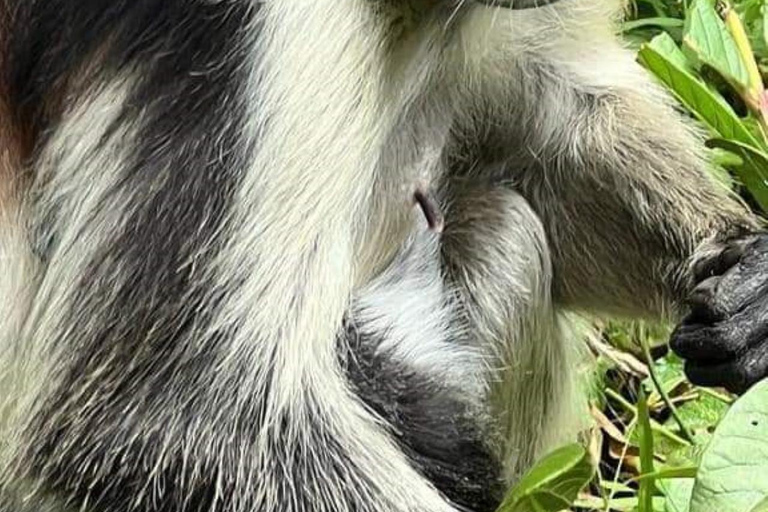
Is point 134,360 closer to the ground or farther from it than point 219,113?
closer to the ground

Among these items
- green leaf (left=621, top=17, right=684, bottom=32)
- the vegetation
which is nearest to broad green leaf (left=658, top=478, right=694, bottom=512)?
the vegetation

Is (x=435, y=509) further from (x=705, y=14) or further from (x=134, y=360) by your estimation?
(x=705, y=14)

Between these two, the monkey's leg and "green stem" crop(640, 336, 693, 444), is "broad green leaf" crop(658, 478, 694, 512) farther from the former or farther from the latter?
"green stem" crop(640, 336, 693, 444)

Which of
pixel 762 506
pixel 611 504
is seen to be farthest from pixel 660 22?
pixel 762 506

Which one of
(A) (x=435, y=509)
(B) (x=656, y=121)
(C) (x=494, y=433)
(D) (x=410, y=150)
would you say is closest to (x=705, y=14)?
(B) (x=656, y=121)

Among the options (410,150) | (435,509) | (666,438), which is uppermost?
(410,150)

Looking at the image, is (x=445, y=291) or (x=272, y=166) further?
(x=445, y=291)

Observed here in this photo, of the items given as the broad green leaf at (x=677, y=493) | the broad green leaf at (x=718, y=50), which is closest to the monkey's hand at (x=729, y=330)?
the broad green leaf at (x=677, y=493)
